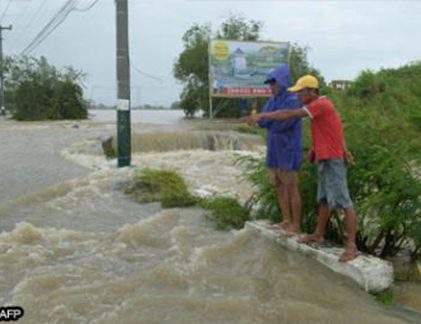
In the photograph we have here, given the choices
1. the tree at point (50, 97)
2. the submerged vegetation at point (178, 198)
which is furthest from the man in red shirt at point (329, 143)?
the tree at point (50, 97)

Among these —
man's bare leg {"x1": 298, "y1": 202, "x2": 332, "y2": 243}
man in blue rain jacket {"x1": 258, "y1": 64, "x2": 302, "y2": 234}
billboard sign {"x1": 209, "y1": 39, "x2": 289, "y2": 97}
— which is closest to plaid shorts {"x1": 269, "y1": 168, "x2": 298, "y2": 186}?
man in blue rain jacket {"x1": 258, "y1": 64, "x2": 302, "y2": 234}

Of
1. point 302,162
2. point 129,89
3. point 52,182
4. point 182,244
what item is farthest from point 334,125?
point 129,89

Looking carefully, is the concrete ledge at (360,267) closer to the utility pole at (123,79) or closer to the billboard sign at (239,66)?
the utility pole at (123,79)

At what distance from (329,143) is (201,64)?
3051cm

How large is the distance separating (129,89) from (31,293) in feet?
27.7

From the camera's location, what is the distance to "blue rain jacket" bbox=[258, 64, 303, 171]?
6.34 meters

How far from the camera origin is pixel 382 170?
5.88 metres

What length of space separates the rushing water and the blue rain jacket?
37.4 inches

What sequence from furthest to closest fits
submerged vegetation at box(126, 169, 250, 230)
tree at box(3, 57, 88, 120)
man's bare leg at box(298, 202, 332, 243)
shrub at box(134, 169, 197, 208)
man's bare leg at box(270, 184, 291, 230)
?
tree at box(3, 57, 88, 120) → shrub at box(134, 169, 197, 208) → submerged vegetation at box(126, 169, 250, 230) → man's bare leg at box(270, 184, 291, 230) → man's bare leg at box(298, 202, 332, 243)

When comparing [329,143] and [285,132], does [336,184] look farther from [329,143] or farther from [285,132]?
[285,132]

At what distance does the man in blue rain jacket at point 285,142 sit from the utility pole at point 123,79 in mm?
7057

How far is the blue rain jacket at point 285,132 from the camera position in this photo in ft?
20.8

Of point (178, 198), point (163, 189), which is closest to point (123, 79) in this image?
point (163, 189)

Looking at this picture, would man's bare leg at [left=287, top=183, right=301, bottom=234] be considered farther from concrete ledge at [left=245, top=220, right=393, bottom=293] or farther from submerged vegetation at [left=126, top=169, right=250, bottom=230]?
submerged vegetation at [left=126, top=169, right=250, bottom=230]
